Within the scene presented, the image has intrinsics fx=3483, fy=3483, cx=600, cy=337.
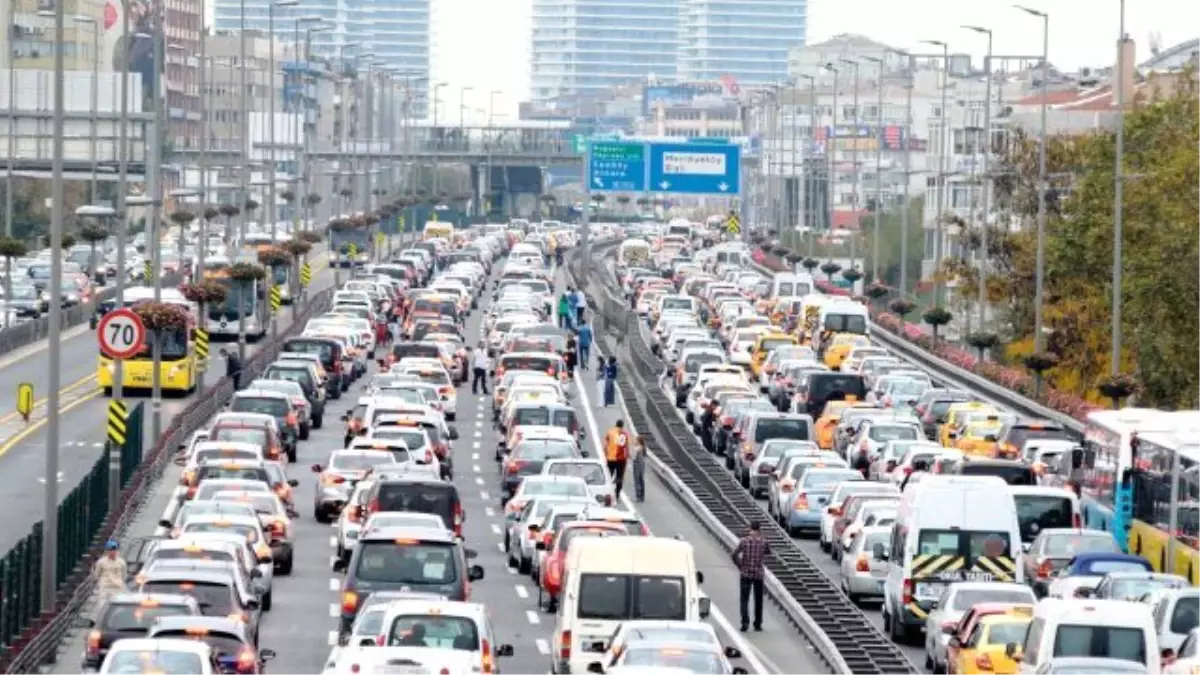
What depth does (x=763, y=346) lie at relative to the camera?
90.1 metres

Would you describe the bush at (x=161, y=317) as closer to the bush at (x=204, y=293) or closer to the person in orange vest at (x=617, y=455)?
the bush at (x=204, y=293)

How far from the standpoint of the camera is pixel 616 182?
131750 mm

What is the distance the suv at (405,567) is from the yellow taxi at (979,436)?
23592 millimetres

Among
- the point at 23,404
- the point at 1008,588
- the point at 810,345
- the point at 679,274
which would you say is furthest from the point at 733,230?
the point at 1008,588

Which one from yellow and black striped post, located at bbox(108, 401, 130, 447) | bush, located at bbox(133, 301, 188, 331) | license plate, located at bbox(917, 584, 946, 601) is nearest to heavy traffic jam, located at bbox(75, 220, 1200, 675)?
license plate, located at bbox(917, 584, 946, 601)

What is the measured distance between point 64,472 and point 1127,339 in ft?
103

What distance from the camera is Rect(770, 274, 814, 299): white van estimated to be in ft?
384

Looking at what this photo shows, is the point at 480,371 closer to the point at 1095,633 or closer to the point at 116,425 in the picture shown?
the point at 116,425

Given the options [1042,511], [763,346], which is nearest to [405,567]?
[1042,511]

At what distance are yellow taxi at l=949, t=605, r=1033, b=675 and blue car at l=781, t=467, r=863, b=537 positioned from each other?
1970 centimetres

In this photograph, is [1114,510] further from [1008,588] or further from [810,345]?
[810,345]

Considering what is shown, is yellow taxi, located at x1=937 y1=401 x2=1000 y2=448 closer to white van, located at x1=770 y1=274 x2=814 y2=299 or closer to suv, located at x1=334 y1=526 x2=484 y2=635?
suv, located at x1=334 y1=526 x2=484 y2=635

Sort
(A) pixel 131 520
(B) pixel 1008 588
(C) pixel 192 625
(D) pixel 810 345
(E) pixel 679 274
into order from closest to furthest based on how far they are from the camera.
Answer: (C) pixel 192 625 → (B) pixel 1008 588 → (A) pixel 131 520 → (D) pixel 810 345 → (E) pixel 679 274

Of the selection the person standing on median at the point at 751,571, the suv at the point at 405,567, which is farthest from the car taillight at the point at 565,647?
the person standing on median at the point at 751,571
